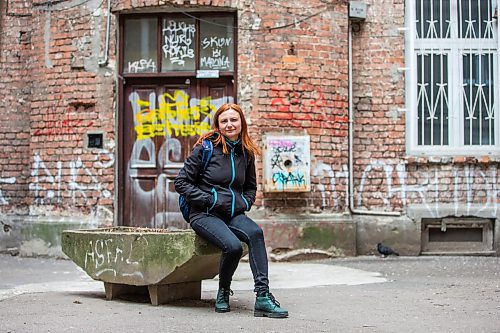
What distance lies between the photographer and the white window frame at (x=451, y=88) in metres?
10.1

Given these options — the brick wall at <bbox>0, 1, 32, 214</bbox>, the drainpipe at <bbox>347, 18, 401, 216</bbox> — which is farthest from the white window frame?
the brick wall at <bbox>0, 1, 32, 214</bbox>

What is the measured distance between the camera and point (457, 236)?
10109 millimetres

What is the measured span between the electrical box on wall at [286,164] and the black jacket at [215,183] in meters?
3.47

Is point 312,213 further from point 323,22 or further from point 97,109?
point 97,109

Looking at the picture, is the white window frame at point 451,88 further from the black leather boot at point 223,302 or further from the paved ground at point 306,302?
the black leather boot at point 223,302

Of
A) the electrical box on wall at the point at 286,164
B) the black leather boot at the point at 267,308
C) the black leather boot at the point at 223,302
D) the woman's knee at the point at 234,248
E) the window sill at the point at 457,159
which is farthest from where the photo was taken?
the window sill at the point at 457,159

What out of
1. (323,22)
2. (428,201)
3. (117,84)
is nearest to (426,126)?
(428,201)

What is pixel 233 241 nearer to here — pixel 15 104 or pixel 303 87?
pixel 303 87

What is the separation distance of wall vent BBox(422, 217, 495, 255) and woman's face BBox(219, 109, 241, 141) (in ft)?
15.7

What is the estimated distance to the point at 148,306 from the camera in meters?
6.10

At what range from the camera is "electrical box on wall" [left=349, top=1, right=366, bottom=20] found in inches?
396

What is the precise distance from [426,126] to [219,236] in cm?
528

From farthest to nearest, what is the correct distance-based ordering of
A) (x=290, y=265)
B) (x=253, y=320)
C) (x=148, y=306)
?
(x=290, y=265) → (x=148, y=306) → (x=253, y=320)

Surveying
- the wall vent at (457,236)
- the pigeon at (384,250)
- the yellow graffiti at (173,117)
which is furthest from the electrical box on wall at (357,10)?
the pigeon at (384,250)
